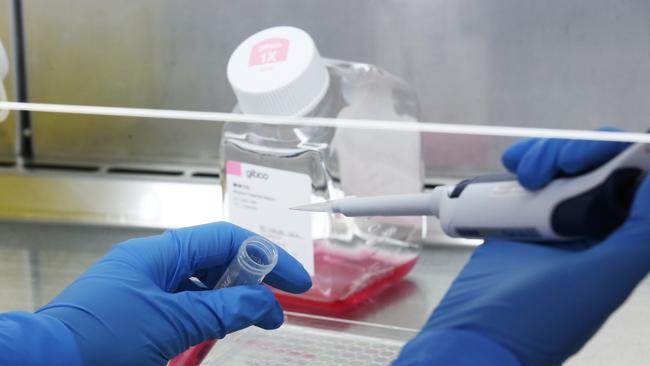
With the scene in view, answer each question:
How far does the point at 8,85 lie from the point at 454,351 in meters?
0.80

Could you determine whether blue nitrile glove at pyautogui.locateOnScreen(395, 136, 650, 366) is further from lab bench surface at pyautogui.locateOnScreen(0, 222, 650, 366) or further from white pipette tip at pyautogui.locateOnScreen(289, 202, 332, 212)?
white pipette tip at pyautogui.locateOnScreen(289, 202, 332, 212)

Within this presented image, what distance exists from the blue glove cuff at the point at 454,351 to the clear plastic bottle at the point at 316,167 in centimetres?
19

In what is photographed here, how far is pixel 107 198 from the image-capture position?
3.75 ft

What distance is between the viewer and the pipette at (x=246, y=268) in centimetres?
77

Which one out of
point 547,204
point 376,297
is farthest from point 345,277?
point 547,204

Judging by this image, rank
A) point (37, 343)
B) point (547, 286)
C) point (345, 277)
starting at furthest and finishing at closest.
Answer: point (345, 277) < point (37, 343) < point (547, 286)

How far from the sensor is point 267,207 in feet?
2.56

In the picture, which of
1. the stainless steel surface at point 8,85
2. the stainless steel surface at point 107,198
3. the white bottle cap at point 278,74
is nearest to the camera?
the white bottle cap at point 278,74

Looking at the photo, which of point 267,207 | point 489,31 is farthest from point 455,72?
point 267,207

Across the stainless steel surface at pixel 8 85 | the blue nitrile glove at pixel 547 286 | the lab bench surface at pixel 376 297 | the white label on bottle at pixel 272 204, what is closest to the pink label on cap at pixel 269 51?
the white label on bottle at pixel 272 204

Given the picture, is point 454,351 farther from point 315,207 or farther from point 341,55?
point 341,55

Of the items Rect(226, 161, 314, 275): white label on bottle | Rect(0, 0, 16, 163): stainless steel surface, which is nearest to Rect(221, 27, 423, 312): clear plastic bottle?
Rect(226, 161, 314, 275): white label on bottle

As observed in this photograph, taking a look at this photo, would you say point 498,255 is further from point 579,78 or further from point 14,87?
point 14,87

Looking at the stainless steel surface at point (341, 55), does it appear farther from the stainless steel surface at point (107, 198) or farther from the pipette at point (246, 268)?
the pipette at point (246, 268)
